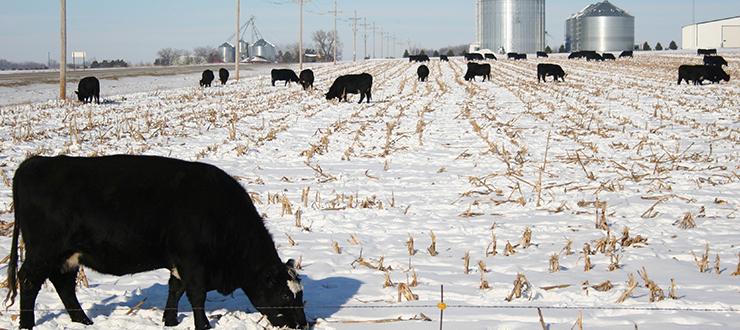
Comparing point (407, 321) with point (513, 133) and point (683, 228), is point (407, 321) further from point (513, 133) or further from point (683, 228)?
point (513, 133)

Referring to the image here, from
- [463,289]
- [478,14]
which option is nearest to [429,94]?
[463,289]

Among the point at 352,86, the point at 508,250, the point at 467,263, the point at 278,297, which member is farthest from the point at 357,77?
the point at 278,297

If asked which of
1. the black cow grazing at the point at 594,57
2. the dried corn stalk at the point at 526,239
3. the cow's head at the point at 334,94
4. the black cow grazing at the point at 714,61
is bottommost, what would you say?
the dried corn stalk at the point at 526,239

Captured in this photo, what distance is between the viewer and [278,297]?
491 centimetres

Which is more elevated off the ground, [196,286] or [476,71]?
[476,71]

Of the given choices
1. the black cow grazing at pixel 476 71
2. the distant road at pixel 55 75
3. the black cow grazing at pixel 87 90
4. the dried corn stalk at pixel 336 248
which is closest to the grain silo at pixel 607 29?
the distant road at pixel 55 75

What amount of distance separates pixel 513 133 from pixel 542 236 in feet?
29.4

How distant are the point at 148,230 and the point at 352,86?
2410 cm

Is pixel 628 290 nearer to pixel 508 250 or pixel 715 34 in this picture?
pixel 508 250

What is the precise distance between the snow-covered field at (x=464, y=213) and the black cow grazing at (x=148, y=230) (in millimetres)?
388

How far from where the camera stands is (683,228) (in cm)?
791

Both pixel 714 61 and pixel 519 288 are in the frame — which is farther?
pixel 714 61

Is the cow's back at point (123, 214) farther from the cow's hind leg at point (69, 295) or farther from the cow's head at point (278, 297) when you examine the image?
the cow's hind leg at point (69, 295)

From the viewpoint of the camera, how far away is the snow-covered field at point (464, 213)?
212 inches
